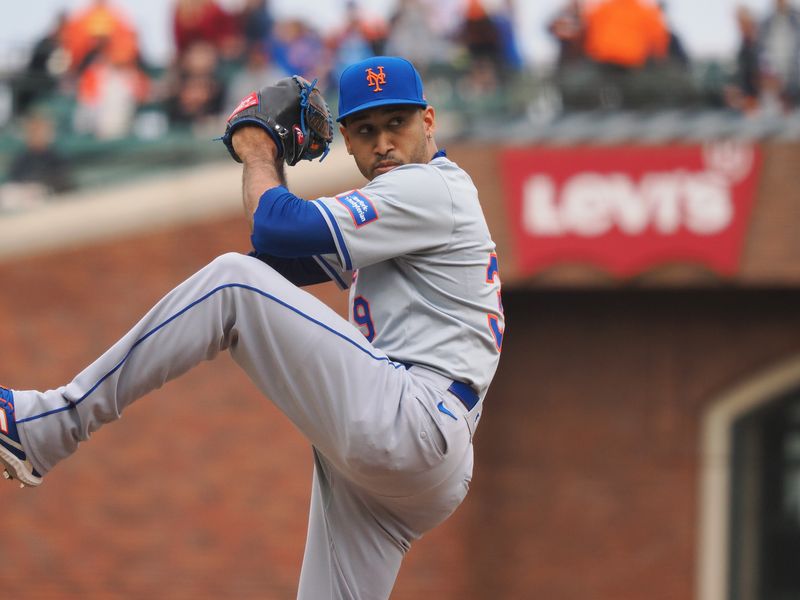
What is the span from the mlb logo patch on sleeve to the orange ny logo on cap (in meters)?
0.33

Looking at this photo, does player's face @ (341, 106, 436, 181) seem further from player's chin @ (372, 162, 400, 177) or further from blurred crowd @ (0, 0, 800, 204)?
blurred crowd @ (0, 0, 800, 204)

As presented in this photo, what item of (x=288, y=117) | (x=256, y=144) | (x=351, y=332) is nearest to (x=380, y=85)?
(x=288, y=117)

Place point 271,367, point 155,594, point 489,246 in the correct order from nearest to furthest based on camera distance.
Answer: point 271,367, point 489,246, point 155,594

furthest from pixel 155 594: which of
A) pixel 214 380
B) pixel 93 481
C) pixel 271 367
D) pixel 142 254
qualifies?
pixel 271 367

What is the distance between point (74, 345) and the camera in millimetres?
9789

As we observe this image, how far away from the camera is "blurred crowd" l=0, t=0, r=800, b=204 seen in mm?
9781

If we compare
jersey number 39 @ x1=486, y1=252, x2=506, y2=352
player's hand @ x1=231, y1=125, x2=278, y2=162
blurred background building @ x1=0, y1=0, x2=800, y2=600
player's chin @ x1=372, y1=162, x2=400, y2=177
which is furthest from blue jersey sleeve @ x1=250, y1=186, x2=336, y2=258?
blurred background building @ x1=0, y1=0, x2=800, y2=600

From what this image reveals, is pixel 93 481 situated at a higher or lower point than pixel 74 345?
lower

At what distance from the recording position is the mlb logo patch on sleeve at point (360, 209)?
383 cm

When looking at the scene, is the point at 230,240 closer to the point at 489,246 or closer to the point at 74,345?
the point at 74,345

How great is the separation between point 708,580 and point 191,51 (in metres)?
5.42

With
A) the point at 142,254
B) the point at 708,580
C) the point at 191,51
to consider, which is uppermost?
the point at 191,51

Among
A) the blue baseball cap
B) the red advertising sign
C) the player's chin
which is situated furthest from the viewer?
the red advertising sign

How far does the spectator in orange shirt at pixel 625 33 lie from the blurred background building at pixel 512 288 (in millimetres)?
20
